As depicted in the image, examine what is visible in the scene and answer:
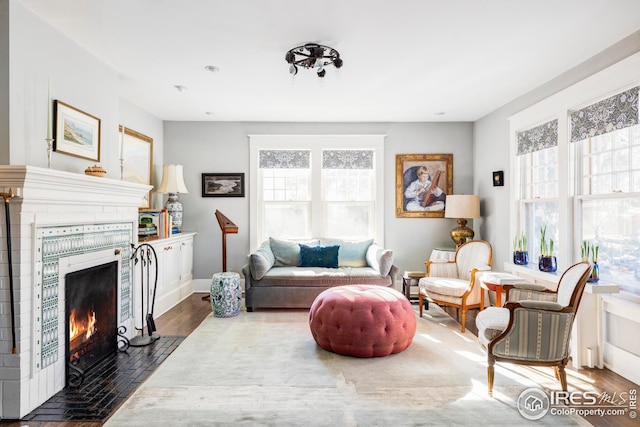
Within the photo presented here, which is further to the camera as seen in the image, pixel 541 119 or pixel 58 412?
pixel 541 119

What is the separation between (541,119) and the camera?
366cm

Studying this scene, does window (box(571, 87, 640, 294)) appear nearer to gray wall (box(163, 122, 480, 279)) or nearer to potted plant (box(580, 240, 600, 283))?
potted plant (box(580, 240, 600, 283))

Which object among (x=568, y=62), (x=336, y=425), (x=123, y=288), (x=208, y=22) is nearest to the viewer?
(x=336, y=425)

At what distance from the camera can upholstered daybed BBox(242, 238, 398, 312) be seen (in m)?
4.35

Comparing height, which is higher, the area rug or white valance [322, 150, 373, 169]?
white valance [322, 150, 373, 169]

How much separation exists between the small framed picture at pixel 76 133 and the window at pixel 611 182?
4.20 meters

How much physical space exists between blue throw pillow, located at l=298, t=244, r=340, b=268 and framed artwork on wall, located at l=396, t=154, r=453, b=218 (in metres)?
1.26

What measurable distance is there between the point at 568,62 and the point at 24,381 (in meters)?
4.70

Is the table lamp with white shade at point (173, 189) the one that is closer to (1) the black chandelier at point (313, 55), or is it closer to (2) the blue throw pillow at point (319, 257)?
(2) the blue throw pillow at point (319, 257)

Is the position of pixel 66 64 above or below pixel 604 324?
above

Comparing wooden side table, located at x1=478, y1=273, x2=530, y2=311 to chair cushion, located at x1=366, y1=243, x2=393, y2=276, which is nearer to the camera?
wooden side table, located at x1=478, y1=273, x2=530, y2=311

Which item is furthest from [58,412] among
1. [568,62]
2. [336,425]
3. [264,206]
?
[568,62]

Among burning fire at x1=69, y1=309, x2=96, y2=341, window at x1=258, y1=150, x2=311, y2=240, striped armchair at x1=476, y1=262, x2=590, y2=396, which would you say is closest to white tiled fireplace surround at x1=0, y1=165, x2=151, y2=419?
burning fire at x1=69, y1=309, x2=96, y2=341

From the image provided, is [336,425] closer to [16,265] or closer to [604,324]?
[16,265]
